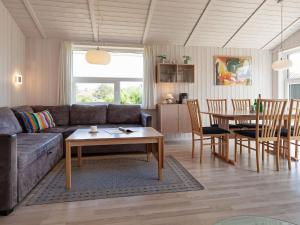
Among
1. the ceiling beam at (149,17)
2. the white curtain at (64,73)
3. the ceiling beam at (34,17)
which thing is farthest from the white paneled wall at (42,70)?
the ceiling beam at (149,17)

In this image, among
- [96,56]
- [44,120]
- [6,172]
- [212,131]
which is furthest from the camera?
[44,120]

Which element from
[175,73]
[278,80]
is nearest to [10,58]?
[175,73]

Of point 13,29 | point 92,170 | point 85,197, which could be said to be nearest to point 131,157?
point 92,170

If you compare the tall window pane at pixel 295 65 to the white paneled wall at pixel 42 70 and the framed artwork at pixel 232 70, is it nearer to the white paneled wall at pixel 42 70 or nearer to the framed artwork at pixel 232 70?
the framed artwork at pixel 232 70

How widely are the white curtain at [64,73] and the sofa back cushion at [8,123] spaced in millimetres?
1276

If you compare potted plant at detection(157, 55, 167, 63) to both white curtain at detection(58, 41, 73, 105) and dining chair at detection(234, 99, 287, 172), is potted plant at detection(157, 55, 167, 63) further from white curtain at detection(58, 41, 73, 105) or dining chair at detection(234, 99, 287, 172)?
dining chair at detection(234, 99, 287, 172)

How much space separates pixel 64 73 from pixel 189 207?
12.2ft

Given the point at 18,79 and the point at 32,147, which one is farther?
the point at 18,79

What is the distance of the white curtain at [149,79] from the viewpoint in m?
4.73

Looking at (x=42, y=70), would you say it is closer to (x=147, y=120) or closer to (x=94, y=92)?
(x=94, y=92)

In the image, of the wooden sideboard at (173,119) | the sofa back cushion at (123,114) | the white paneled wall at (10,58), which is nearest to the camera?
the white paneled wall at (10,58)

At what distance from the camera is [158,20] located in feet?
13.4

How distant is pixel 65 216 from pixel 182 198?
3.49 feet

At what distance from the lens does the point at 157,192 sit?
2.20 meters
